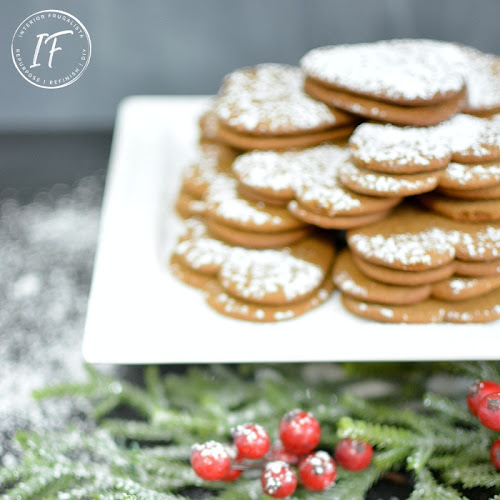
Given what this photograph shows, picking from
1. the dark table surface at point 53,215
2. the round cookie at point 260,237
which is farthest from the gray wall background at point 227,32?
the round cookie at point 260,237

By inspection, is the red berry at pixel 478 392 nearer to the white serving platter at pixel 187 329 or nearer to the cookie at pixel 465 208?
the white serving platter at pixel 187 329

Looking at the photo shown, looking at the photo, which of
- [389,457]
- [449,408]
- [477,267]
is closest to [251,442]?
[389,457]

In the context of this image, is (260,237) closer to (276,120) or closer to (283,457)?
(276,120)

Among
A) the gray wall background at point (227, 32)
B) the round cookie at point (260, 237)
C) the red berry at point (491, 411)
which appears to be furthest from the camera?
the gray wall background at point (227, 32)

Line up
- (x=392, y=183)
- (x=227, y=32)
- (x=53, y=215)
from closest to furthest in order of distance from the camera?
(x=392, y=183) < (x=53, y=215) < (x=227, y=32)

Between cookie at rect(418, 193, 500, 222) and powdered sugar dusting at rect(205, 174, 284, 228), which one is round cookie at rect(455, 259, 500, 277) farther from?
powdered sugar dusting at rect(205, 174, 284, 228)

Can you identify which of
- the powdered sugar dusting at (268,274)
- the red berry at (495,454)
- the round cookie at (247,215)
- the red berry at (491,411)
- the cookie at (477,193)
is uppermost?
the cookie at (477,193)
